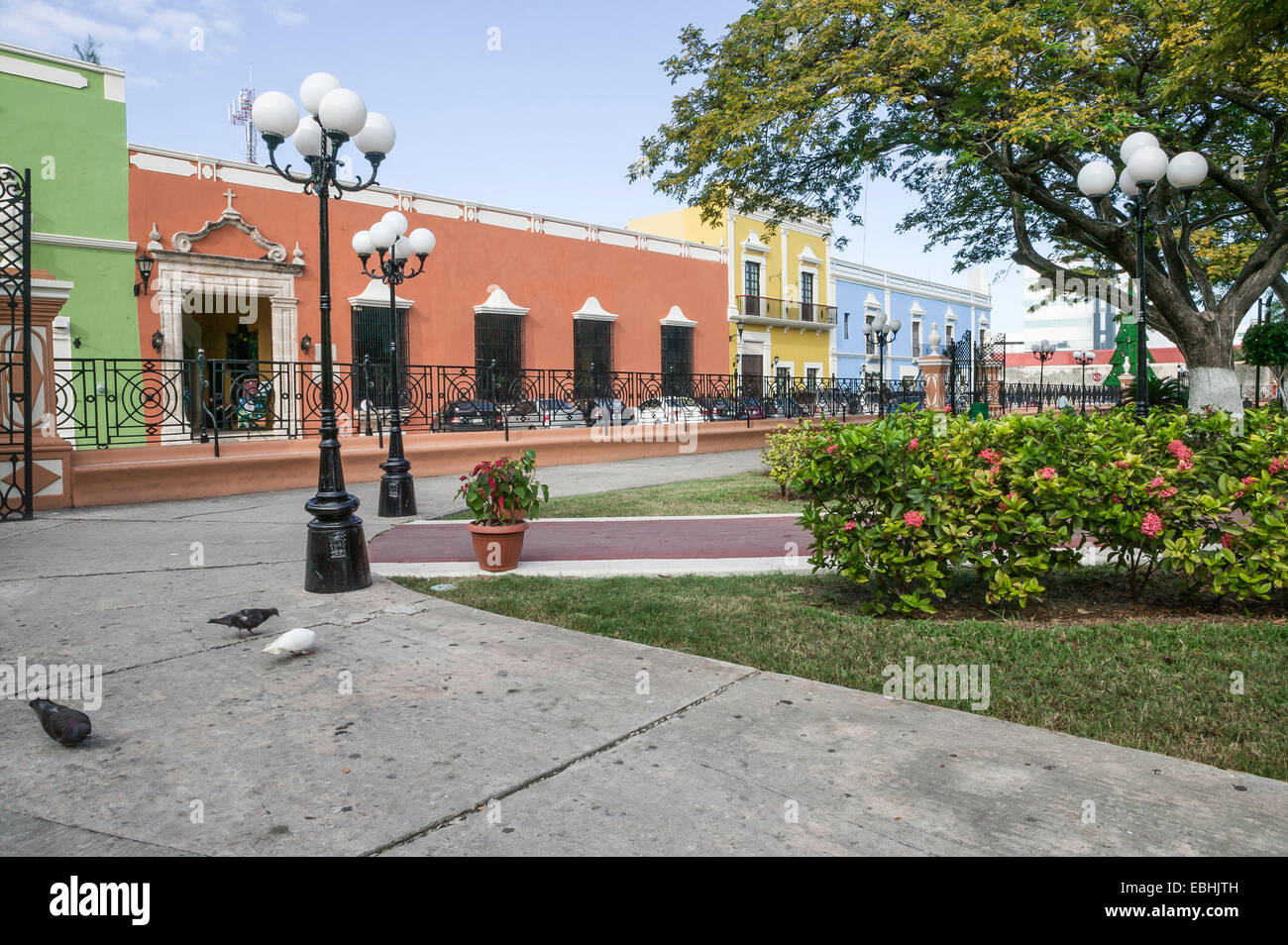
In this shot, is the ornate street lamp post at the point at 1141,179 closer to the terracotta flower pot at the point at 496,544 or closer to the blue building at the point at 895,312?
the terracotta flower pot at the point at 496,544

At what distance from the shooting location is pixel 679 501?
10.3 meters

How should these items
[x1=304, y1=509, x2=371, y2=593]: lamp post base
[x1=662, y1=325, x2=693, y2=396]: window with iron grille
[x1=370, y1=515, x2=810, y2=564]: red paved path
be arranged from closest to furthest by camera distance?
[x1=304, y1=509, x2=371, y2=593]: lamp post base < [x1=370, y1=515, x2=810, y2=564]: red paved path < [x1=662, y1=325, x2=693, y2=396]: window with iron grille

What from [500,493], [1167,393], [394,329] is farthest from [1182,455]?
[1167,393]

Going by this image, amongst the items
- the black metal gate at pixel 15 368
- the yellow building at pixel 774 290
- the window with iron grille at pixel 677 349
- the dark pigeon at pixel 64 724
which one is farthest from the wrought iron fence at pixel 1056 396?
the dark pigeon at pixel 64 724

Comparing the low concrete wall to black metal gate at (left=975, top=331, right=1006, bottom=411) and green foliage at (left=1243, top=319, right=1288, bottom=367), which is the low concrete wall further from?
green foliage at (left=1243, top=319, right=1288, bottom=367)

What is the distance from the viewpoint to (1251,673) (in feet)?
12.5

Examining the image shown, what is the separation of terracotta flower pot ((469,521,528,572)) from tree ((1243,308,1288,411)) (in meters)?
24.1

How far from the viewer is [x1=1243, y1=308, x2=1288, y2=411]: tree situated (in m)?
22.5

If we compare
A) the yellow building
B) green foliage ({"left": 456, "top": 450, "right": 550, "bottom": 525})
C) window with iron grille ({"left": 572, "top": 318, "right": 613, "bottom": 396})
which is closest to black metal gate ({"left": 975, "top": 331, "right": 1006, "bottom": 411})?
the yellow building

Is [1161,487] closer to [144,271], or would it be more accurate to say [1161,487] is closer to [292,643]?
[292,643]

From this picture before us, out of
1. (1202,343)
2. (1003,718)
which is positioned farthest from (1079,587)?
(1202,343)

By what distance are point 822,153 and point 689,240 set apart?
548 inches

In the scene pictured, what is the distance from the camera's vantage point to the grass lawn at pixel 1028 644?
331cm
